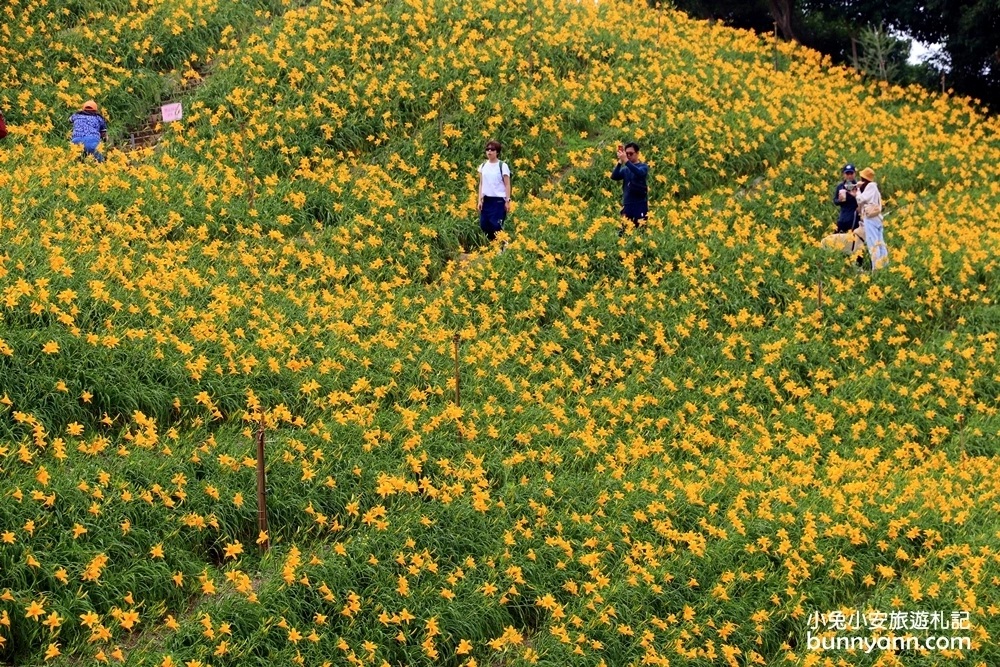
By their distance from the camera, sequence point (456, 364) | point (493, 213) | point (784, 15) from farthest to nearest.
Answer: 1. point (784, 15)
2. point (493, 213)
3. point (456, 364)

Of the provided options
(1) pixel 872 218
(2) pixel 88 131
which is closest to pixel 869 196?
(1) pixel 872 218

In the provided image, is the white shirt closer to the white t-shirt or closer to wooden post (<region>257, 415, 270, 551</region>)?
the white t-shirt

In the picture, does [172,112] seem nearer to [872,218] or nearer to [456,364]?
[456,364]

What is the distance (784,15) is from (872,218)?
525 inches

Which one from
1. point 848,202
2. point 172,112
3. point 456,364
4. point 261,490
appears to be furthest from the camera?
point 172,112

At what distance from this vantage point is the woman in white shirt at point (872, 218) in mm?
12414

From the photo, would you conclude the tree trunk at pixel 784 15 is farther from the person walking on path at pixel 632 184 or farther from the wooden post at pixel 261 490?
the wooden post at pixel 261 490

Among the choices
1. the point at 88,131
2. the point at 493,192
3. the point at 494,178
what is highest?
the point at 88,131

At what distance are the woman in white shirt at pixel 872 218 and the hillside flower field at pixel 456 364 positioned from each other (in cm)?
30

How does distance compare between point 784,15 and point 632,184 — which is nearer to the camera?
point 632,184

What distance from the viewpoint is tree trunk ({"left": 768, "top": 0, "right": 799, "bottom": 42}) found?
2416cm

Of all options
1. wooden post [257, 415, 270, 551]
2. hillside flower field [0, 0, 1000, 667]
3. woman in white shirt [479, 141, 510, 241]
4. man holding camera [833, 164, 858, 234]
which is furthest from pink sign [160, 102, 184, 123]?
man holding camera [833, 164, 858, 234]

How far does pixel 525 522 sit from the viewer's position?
23.7ft

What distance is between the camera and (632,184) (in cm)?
1223
